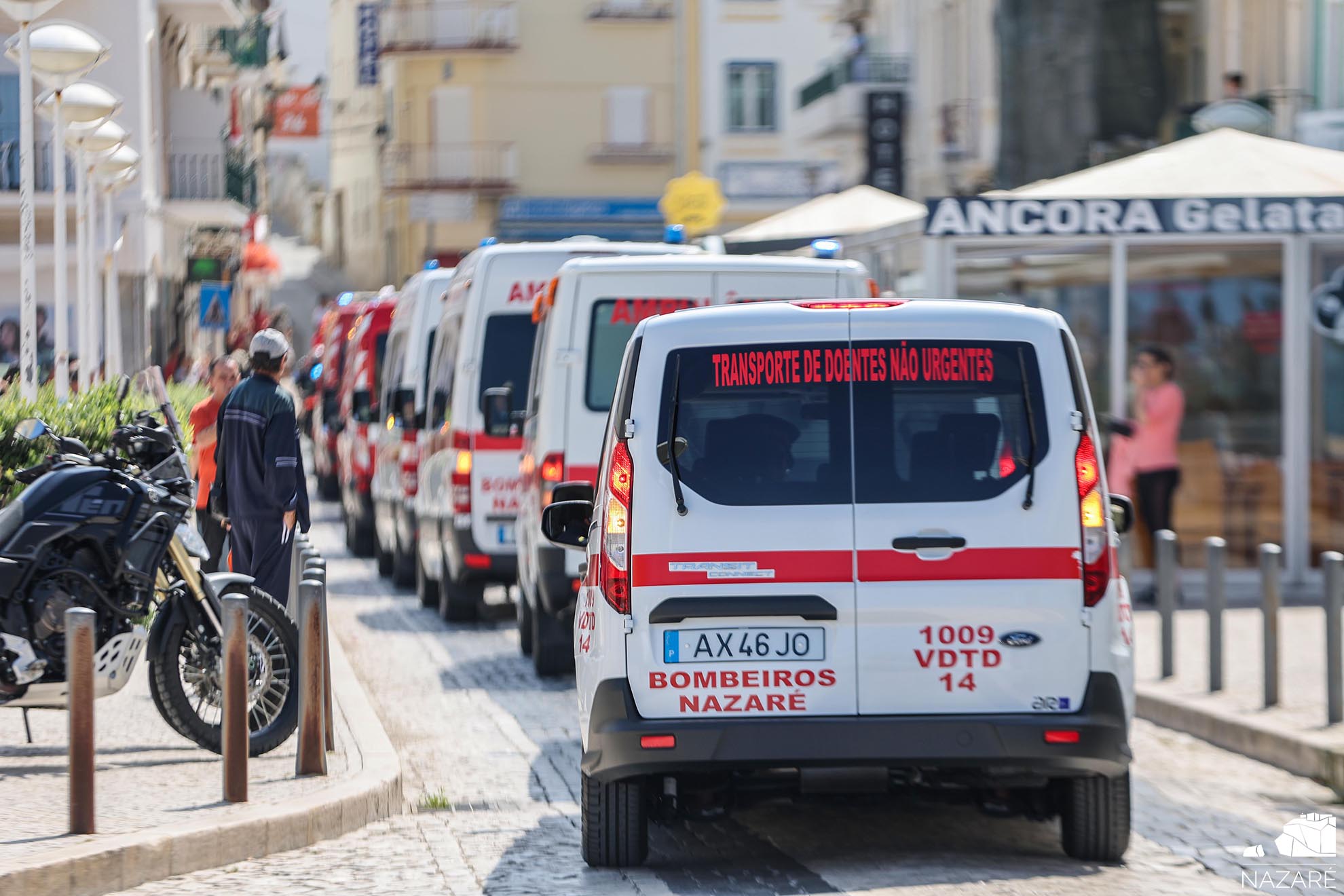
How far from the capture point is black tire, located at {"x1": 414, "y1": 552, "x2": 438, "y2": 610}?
1708 cm

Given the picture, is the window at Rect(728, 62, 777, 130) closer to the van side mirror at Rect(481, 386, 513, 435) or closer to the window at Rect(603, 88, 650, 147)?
the window at Rect(603, 88, 650, 147)

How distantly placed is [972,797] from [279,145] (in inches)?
3984

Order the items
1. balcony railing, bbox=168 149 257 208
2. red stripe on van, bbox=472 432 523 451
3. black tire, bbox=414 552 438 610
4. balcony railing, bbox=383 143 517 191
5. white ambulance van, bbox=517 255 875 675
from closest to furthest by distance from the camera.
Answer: white ambulance van, bbox=517 255 875 675 → red stripe on van, bbox=472 432 523 451 → black tire, bbox=414 552 438 610 → balcony railing, bbox=168 149 257 208 → balcony railing, bbox=383 143 517 191

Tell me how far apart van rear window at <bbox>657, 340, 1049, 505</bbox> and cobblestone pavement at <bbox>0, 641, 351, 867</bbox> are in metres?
2.13

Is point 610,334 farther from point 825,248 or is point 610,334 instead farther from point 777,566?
point 777,566

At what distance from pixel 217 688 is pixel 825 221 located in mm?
15669

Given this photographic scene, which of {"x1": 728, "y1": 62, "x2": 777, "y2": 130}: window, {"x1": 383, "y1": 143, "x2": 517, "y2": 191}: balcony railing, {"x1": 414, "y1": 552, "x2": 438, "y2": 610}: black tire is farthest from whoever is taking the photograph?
{"x1": 728, "y1": 62, "x2": 777, "y2": 130}: window

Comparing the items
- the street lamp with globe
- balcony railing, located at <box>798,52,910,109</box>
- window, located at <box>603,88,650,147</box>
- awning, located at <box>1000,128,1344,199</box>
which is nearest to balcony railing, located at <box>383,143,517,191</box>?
window, located at <box>603,88,650,147</box>

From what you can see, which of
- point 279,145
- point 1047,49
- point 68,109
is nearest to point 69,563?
point 68,109

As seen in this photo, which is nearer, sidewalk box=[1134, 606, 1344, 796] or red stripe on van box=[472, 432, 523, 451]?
sidewalk box=[1134, 606, 1344, 796]

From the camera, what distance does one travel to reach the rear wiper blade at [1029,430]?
7.13 m

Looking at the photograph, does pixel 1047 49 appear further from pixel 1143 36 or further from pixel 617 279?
pixel 617 279

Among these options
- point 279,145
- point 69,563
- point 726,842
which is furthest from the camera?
point 279,145

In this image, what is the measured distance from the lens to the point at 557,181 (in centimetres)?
6100
